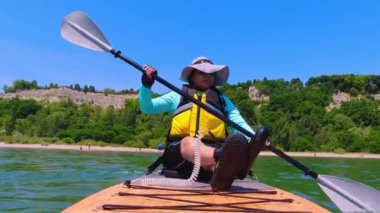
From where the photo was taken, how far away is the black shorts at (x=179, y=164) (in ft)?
12.2

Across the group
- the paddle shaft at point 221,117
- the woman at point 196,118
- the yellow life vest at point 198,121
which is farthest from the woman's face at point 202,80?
the paddle shaft at point 221,117

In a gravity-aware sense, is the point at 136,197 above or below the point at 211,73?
below

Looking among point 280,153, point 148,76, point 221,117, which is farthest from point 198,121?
point 280,153

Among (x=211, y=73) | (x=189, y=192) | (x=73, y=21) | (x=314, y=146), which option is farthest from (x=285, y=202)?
(x=314, y=146)

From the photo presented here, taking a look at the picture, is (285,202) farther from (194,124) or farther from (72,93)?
(72,93)

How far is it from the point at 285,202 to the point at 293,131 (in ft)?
142

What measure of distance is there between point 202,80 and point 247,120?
4914cm

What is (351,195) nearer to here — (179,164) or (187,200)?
(187,200)

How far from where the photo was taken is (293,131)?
45438 mm

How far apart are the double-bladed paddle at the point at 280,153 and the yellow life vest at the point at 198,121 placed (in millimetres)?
179

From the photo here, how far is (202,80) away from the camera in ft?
13.4

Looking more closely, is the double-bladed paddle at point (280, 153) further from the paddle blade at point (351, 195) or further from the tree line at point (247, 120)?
the tree line at point (247, 120)

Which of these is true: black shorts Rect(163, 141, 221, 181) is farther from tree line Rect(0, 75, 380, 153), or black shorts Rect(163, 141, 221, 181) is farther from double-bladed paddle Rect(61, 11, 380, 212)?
tree line Rect(0, 75, 380, 153)

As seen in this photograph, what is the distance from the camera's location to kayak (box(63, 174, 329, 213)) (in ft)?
8.87
